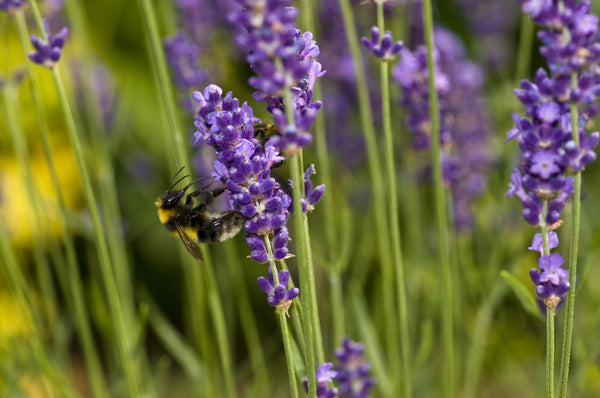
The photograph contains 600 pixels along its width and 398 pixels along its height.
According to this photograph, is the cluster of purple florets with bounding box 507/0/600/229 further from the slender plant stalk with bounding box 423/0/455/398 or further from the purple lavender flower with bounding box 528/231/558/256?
the slender plant stalk with bounding box 423/0/455/398

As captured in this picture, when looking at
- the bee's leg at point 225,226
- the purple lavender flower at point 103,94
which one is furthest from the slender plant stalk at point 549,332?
the purple lavender flower at point 103,94

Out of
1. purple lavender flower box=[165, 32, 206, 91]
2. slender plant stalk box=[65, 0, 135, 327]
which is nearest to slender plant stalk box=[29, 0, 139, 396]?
slender plant stalk box=[65, 0, 135, 327]

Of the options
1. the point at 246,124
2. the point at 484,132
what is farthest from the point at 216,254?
the point at 246,124

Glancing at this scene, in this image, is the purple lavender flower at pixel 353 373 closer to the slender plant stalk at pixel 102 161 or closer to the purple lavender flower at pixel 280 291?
the purple lavender flower at pixel 280 291

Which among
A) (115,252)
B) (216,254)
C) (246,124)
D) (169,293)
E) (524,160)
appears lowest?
(169,293)

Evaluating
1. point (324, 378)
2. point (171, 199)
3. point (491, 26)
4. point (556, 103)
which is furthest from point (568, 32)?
point (491, 26)

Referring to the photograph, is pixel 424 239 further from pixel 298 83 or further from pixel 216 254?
pixel 298 83
